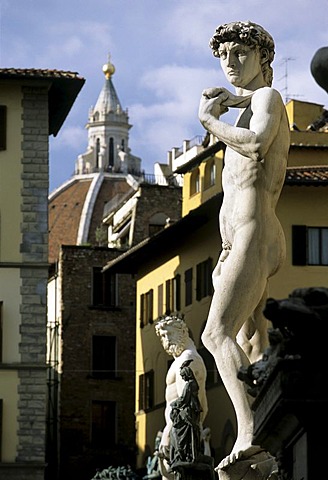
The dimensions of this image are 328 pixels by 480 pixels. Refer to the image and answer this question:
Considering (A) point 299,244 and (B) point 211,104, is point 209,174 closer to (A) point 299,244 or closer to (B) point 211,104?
(A) point 299,244

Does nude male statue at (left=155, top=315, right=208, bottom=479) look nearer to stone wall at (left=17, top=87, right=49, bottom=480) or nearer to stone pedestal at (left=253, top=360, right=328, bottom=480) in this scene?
stone pedestal at (left=253, top=360, right=328, bottom=480)

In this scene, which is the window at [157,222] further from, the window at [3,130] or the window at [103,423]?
the window at [3,130]

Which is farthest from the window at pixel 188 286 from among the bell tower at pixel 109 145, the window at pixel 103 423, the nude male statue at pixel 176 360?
the bell tower at pixel 109 145

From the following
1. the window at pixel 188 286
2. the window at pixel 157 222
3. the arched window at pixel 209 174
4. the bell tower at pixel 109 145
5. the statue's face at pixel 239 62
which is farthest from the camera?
the bell tower at pixel 109 145

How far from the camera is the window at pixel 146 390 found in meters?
75.6

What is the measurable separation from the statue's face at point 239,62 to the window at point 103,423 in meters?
79.2

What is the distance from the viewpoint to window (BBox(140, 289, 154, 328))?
77562mm

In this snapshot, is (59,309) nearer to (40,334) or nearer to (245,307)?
(40,334)

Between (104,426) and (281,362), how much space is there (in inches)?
3332

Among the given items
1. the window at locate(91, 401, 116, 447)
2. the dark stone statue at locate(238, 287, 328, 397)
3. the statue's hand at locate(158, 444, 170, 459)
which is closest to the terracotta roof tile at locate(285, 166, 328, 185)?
the window at locate(91, 401, 116, 447)

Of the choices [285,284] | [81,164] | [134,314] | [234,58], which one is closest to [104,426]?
[134,314]

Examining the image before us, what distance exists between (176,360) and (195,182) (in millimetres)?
62400

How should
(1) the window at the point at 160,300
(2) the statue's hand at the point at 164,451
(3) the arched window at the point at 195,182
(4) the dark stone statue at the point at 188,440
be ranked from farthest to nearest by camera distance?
1. (3) the arched window at the point at 195,182
2. (1) the window at the point at 160,300
3. (2) the statue's hand at the point at 164,451
4. (4) the dark stone statue at the point at 188,440

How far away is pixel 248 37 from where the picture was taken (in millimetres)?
12555
